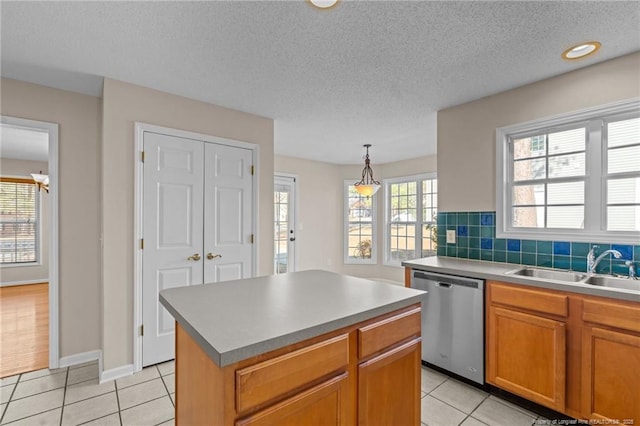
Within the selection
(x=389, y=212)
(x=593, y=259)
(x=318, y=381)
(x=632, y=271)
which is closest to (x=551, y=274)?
(x=593, y=259)

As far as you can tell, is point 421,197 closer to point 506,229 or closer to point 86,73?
point 506,229

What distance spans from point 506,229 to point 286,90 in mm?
2335

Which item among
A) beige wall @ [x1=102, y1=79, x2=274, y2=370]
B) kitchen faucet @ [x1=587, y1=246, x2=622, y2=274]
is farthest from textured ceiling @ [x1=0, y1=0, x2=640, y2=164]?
kitchen faucet @ [x1=587, y1=246, x2=622, y2=274]

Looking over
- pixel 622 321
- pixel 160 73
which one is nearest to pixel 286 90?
pixel 160 73

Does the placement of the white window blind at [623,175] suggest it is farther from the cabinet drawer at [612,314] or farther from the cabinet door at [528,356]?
the cabinet door at [528,356]

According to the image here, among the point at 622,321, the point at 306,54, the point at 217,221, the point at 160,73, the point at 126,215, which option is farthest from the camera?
the point at 217,221

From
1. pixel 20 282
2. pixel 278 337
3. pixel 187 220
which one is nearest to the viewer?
pixel 278 337

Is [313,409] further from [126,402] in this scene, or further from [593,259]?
[593,259]

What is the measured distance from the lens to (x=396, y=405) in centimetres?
138

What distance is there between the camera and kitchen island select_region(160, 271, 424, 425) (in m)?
0.94

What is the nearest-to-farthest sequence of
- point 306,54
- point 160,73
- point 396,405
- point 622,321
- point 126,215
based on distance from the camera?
point 396,405
point 622,321
point 306,54
point 160,73
point 126,215

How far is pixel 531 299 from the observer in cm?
200

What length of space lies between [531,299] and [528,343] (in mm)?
301

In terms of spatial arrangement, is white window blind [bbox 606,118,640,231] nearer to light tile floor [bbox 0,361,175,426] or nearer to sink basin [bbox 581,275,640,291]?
sink basin [bbox 581,275,640,291]
